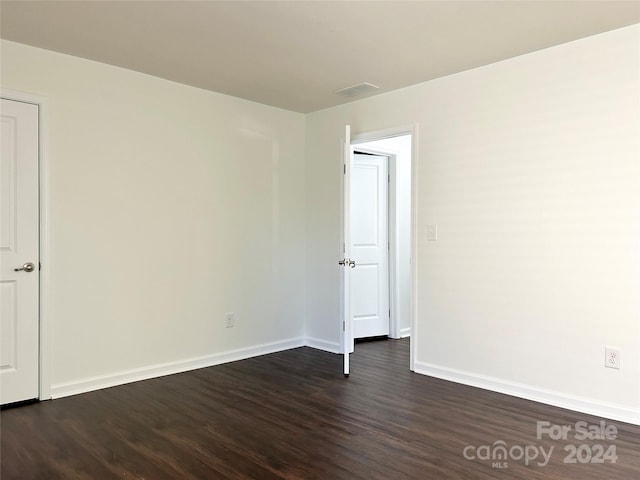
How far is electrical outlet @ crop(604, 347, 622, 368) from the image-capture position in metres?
3.06

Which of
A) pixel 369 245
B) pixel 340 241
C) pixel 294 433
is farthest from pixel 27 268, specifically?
pixel 369 245

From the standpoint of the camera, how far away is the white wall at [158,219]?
11.5 ft

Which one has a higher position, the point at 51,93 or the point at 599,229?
the point at 51,93

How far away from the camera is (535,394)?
3412 millimetres

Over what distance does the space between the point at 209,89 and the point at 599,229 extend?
10.8 feet

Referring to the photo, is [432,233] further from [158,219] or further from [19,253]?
[19,253]

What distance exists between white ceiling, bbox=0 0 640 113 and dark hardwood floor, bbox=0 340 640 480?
2.44 metres

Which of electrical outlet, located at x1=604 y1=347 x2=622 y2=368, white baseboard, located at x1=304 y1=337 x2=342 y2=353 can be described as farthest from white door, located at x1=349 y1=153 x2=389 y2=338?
electrical outlet, located at x1=604 y1=347 x2=622 y2=368

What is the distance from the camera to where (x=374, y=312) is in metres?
5.39

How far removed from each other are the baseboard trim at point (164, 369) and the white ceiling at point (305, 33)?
239cm

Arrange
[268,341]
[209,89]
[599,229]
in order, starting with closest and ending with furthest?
[599,229], [209,89], [268,341]

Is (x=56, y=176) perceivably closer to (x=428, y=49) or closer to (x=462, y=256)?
(x=428, y=49)

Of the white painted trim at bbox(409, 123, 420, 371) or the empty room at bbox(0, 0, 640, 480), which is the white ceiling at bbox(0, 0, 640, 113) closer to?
the empty room at bbox(0, 0, 640, 480)

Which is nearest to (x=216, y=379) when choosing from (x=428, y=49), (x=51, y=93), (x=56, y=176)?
(x=56, y=176)
